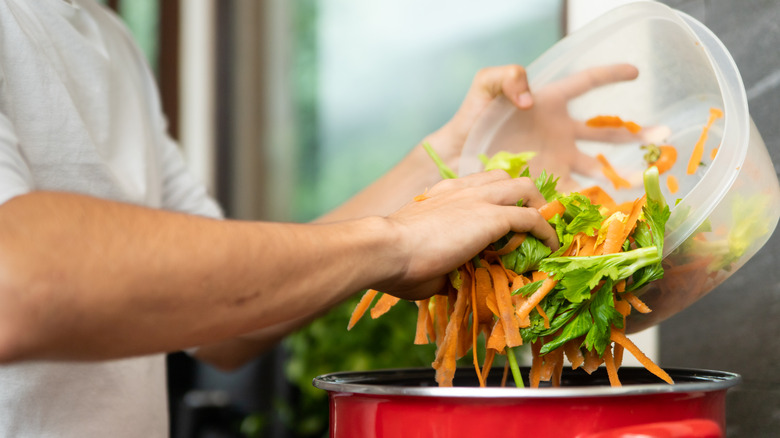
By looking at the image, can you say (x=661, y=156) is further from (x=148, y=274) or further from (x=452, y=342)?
(x=148, y=274)

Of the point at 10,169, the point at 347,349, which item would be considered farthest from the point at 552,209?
the point at 347,349

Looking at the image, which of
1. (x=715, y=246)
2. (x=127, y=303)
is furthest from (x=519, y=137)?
(x=127, y=303)

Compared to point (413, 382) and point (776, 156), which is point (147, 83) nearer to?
point (413, 382)

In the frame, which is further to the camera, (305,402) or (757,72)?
(305,402)

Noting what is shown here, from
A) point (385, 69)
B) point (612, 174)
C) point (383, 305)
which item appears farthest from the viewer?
point (385, 69)

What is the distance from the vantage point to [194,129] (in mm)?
3061

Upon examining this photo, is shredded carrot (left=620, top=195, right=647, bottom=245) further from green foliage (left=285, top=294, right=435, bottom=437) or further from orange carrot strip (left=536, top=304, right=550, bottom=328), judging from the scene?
green foliage (left=285, top=294, right=435, bottom=437)

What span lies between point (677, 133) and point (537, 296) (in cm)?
31

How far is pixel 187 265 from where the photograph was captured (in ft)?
1.76

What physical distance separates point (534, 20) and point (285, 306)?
1483mm

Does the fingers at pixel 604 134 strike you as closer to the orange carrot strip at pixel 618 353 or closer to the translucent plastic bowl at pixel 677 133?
the translucent plastic bowl at pixel 677 133

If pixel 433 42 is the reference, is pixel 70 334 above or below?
below

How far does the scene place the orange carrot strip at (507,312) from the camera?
2.05ft

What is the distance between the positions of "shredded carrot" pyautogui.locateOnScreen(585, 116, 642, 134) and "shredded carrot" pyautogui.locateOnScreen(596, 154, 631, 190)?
0.04 m
